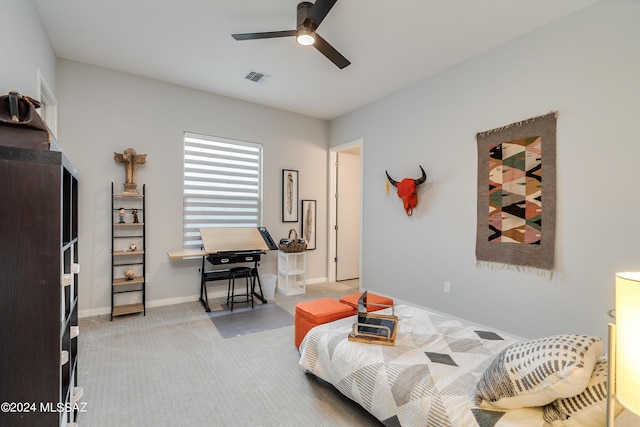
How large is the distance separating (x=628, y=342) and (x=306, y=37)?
8.58 ft

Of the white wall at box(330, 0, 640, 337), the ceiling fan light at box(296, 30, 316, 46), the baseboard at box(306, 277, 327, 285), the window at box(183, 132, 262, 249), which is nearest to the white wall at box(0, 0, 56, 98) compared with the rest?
the window at box(183, 132, 262, 249)

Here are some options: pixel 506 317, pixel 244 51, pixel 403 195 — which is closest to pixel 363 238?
pixel 403 195

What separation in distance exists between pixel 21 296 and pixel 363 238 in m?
Result: 4.30

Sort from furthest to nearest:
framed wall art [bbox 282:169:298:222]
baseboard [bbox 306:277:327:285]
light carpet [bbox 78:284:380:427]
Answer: baseboard [bbox 306:277:327:285] < framed wall art [bbox 282:169:298:222] < light carpet [bbox 78:284:380:427]

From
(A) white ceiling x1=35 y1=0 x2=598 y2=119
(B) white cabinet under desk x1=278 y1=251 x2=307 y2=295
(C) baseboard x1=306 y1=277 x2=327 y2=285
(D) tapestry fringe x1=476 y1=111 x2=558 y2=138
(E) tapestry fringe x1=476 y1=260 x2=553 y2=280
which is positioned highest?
(A) white ceiling x1=35 y1=0 x2=598 y2=119

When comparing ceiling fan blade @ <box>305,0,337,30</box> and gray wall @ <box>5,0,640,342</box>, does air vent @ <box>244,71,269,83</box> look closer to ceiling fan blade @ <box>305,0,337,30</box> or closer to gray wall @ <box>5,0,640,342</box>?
gray wall @ <box>5,0,640,342</box>

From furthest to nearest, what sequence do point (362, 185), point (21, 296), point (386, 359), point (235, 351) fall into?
point (362, 185), point (235, 351), point (386, 359), point (21, 296)

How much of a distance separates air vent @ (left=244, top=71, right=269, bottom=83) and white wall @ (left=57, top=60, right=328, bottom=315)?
0.83m

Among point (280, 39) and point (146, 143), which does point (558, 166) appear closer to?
point (280, 39)

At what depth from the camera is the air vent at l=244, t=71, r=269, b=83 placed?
12.7 ft

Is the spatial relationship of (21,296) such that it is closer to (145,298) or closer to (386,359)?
(386,359)

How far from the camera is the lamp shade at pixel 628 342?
2.74 feet

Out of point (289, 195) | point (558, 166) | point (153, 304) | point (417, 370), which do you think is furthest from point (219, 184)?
point (558, 166)

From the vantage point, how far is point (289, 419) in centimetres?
196
